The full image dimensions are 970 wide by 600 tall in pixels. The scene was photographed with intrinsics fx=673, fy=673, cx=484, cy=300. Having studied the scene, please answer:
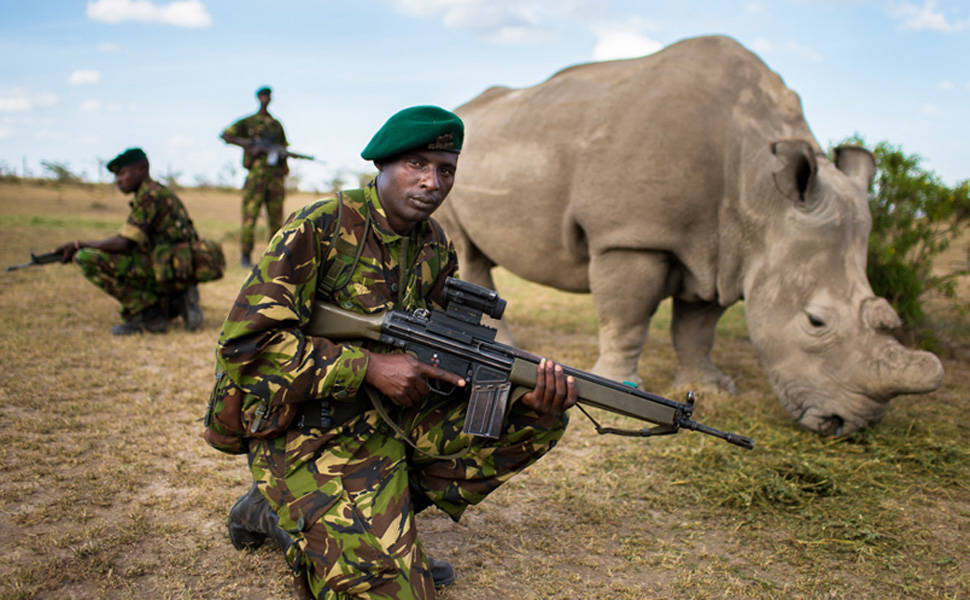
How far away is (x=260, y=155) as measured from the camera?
10211 mm

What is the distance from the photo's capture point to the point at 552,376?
8.37ft

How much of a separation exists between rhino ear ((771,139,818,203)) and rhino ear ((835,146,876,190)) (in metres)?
0.59

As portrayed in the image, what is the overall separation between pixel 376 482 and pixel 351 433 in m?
0.22

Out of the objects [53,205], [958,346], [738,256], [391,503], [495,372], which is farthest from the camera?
[53,205]

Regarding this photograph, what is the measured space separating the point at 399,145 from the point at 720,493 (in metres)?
2.44

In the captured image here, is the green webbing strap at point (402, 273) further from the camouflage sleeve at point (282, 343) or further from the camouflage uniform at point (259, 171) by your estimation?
the camouflage uniform at point (259, 171)

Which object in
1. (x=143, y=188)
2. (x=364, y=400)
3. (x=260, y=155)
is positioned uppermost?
(x=260, y=155)

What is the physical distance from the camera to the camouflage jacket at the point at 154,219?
5.78 metres

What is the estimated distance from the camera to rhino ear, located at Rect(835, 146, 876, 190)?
4.63 meters

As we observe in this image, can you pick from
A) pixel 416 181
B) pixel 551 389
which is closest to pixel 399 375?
pixel 551 389

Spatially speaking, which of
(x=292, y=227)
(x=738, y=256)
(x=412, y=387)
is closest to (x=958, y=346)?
(x=738, y=256)

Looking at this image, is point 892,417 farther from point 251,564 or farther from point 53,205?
point 53,205

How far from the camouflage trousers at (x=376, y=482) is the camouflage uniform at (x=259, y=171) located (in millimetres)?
8348

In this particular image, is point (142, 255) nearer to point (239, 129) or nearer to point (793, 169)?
point (239, 129)
